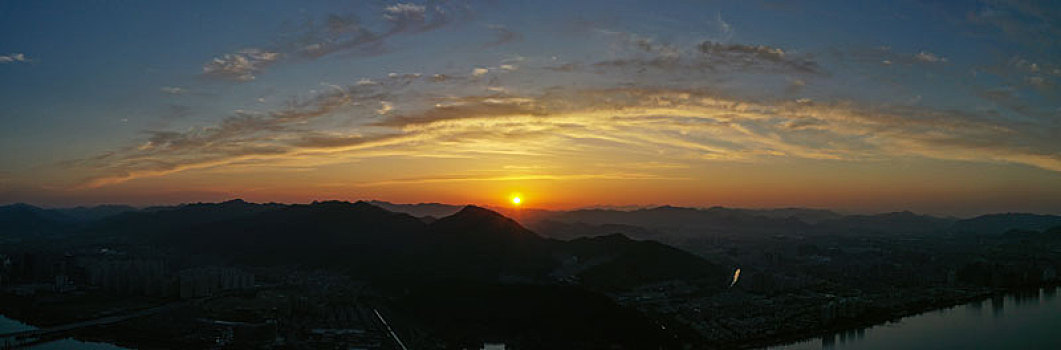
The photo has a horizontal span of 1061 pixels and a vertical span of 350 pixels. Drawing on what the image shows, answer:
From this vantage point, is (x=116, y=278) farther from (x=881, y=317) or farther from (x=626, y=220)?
(x=626, y=220)

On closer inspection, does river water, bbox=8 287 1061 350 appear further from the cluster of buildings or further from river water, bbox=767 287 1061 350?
the cluster of buildings

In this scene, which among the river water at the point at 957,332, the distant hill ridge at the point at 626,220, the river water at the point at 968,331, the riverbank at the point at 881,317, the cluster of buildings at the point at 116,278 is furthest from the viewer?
the distant hill ridge at the point at 626,220

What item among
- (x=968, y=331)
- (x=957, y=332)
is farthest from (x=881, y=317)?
(x=968, y=331)

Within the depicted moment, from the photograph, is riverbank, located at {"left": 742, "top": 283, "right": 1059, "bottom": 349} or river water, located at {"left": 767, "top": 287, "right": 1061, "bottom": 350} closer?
riverbank, located at {"left": 742, "top": 283, "right": 1059, "bottom": 349}

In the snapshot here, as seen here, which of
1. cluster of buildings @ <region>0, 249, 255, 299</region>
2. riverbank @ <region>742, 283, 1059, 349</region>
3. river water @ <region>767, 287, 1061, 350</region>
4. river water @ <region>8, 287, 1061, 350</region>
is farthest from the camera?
cluster of buildings @ <region>0, 249, 255, 299</region>

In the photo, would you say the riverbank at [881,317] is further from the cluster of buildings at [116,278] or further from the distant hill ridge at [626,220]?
the distant hill ridge at [626,220]

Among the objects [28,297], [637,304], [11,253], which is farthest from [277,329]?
[11,253]

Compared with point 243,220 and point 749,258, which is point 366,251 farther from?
point 749,258

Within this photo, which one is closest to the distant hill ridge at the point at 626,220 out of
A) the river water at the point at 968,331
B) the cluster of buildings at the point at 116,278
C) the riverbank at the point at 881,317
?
the cluster of buildings at the point at 116,278

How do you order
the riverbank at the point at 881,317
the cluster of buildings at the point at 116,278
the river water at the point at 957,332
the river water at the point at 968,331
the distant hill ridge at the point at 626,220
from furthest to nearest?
1. the distant hill ridge at the point at 626,220
2. the cluster of buildings at the point at 116,278
3. the river water at the point at 968,331
4. the river water at the point at 957,332
5. the riverbank at the point at 881,317

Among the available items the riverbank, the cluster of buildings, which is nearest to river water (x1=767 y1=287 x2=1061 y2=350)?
the riverbank
